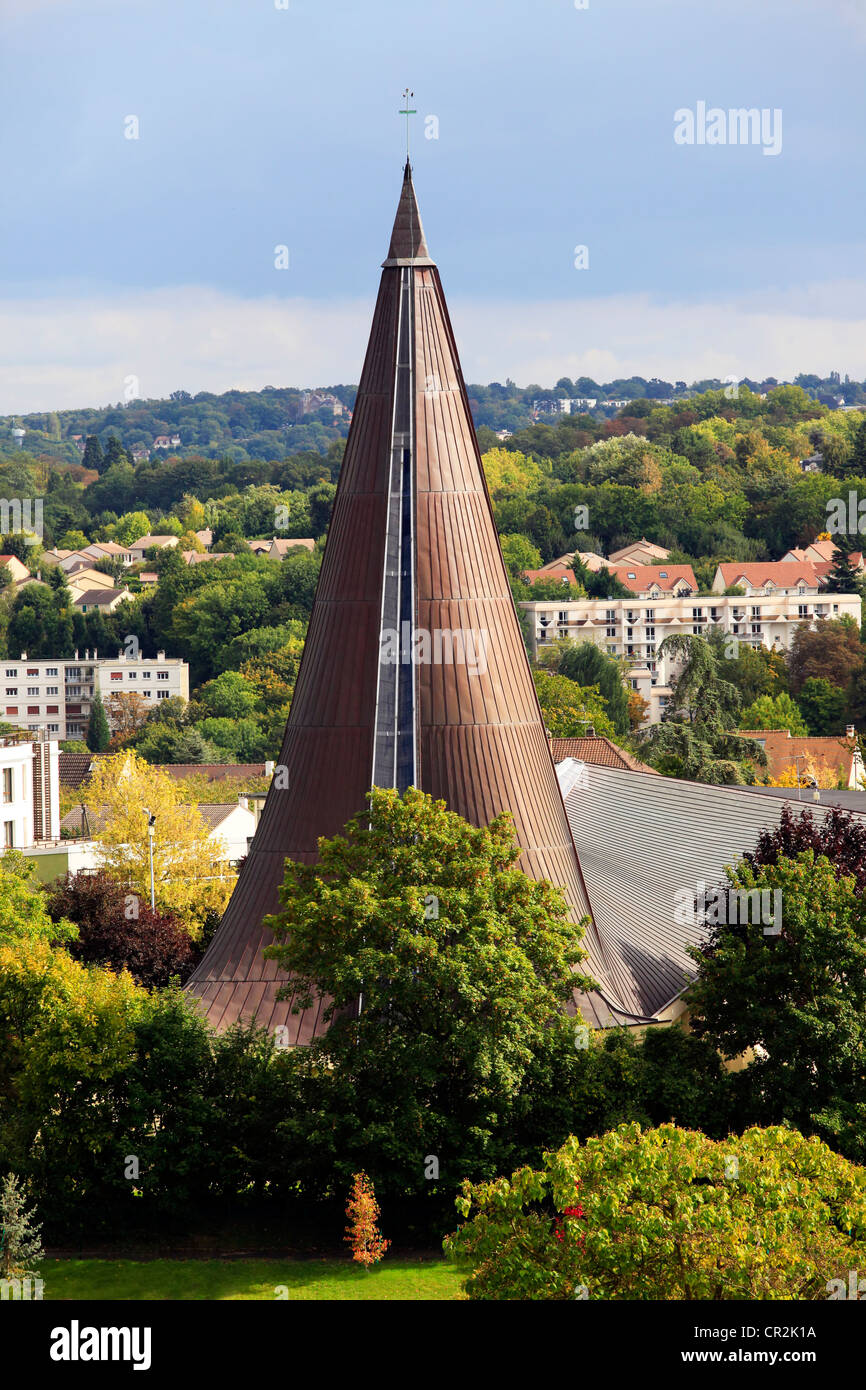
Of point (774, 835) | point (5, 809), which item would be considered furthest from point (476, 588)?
point (5, 809)

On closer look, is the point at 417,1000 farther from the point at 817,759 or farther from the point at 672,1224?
the point at 817,759

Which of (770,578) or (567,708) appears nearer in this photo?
(567,708)

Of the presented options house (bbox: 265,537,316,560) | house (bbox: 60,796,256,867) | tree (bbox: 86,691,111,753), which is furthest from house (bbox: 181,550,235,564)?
house (bbox: 60,796,256,867)

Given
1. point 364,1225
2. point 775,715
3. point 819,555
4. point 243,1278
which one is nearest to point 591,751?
point 364,1225

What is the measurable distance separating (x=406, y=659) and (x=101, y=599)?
438 feet

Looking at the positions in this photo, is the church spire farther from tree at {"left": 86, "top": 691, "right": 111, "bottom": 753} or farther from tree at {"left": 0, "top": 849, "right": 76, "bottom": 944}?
tree at {"left": 86, "top": 691, "right": 111, "bottom": 753}

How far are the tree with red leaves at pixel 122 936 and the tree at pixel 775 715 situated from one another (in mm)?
72231

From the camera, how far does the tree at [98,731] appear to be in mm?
119500

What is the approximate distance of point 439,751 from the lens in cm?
2692

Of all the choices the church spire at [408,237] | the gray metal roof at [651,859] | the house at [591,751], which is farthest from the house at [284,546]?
the church spire at [408,237]

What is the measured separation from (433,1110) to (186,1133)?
Result: 3057 millimetres

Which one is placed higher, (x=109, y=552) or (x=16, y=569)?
(x=109, y=552)

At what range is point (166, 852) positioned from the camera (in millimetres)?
47781

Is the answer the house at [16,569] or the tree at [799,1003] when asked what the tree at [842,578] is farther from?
the tree at [799,1003]
